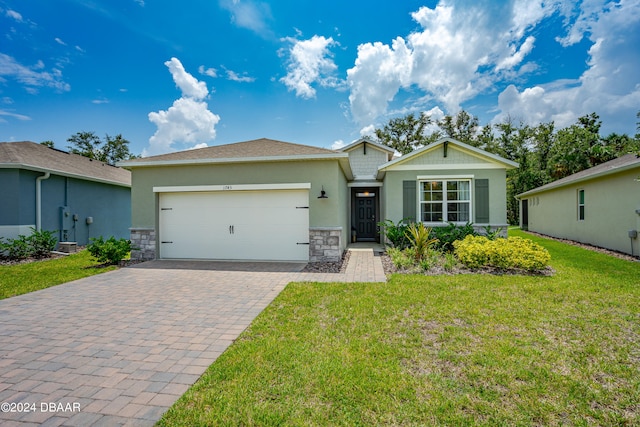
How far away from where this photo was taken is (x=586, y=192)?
1213 cm

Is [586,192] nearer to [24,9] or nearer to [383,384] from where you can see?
[383,384]

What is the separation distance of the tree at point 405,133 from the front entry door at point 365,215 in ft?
61.7

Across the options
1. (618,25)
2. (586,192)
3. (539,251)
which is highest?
(618,25)

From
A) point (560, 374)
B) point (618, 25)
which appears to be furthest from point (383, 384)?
point (618, 25)

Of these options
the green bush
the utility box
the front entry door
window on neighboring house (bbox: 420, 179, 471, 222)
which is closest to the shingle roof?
window on neighboring house (bbox: 420, 179, 471, 222)

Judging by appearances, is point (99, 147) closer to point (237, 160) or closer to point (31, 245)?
point (31, 245)

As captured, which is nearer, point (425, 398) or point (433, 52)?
point (425, 398)

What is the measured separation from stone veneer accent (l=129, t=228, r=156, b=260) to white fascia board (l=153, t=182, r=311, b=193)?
4.48 feet

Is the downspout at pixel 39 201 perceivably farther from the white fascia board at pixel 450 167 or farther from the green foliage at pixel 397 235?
the white fascia board at pixel 450 167

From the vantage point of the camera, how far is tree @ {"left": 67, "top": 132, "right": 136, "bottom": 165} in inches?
1260

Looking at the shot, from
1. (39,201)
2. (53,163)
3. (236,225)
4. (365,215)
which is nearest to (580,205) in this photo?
(365,215)

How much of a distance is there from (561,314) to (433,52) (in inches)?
458

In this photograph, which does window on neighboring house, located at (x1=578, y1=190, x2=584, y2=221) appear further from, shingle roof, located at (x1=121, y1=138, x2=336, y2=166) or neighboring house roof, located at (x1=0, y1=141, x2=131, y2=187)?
neighboring house roof, located at (x1=0, y1=141, x2=131, y2=187)

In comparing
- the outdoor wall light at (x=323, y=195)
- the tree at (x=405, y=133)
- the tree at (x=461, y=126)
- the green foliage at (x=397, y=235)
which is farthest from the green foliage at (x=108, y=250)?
the tree at (x=461, y=126)
